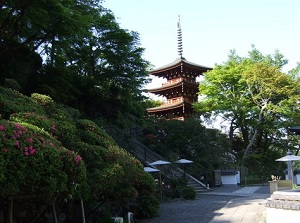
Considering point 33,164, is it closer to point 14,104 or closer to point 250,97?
point 14,104

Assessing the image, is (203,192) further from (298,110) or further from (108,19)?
(298,110)

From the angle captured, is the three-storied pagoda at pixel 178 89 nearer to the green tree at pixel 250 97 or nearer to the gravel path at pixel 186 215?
the green tree at pixel 250 97

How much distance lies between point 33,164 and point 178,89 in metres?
31.1

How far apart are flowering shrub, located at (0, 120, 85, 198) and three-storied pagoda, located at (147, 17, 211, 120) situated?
28.1 m

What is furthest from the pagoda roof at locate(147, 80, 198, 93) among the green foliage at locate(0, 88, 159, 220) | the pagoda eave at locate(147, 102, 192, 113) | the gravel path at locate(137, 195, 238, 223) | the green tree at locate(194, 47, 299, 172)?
the green foliage at locate(0, 88, 159, 220)

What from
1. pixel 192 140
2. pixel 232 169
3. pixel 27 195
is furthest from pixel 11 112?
pixel 232 169

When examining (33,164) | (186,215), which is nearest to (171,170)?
(186,215)

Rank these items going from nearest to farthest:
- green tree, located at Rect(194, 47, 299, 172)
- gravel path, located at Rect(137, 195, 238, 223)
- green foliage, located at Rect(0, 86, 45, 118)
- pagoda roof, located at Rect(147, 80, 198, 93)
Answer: green foliage, located at Rect(0, 86, 45, 118)
gravel path, located at Rect(137, 195, 238, 223)
green tree, located at Rect(194, 47, 299, 172)
pagoda roof, located at Rect(147, 80, 198, 93)

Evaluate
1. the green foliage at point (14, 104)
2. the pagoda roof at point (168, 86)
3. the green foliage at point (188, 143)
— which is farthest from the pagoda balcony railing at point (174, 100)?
the green foliage at point (14, 104)

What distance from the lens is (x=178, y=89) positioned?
35.6 meters

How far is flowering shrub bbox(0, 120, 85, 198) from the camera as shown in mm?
4766

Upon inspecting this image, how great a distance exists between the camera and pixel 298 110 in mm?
28109

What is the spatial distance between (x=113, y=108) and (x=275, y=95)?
16.4 m

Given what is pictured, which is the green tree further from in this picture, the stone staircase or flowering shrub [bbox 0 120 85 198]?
flowering shrub [bbox 0 120 85 198]
